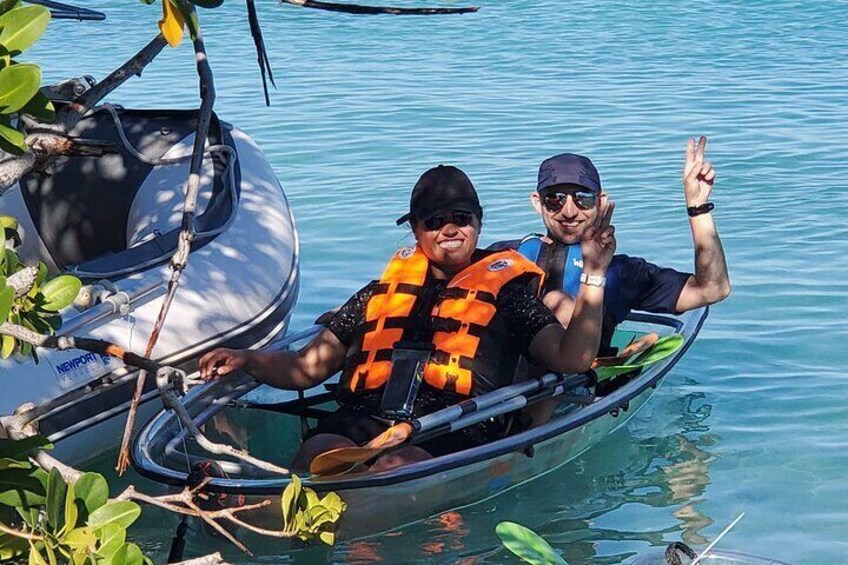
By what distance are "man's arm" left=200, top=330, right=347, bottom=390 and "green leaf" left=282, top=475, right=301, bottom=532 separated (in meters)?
1.90

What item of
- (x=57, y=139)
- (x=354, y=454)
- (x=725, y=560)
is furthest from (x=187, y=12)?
(x=354, y=454)

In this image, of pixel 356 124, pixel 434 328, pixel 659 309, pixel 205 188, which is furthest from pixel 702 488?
pixel 356 124

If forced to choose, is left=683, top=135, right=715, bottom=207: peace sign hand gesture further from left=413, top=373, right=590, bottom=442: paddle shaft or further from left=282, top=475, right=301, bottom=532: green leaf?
left=282, top=475, right=301, bottom=532: green leaf

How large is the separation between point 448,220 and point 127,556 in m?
2.63

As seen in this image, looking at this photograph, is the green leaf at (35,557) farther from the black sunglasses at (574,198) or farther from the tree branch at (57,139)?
the black sunglasses at (574,198)

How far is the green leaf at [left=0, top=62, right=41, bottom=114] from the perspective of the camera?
4.94 ft

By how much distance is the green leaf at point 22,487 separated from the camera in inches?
64.6

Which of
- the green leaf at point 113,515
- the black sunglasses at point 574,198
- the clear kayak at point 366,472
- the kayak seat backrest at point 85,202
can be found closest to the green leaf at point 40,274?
the green leaf at point 113,515

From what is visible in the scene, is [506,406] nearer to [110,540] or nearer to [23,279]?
[23,279]

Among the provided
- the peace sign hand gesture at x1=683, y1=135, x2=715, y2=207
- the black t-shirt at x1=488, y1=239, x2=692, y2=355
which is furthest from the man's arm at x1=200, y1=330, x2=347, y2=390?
the peace sign hand gesture at x1=683, y1=135, x2=715, y2=207

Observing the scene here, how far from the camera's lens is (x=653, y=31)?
1552cm

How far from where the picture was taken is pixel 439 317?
13.7 ft

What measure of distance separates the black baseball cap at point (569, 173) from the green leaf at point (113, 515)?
9.86 ft

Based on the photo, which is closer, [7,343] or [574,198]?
[7,343]
